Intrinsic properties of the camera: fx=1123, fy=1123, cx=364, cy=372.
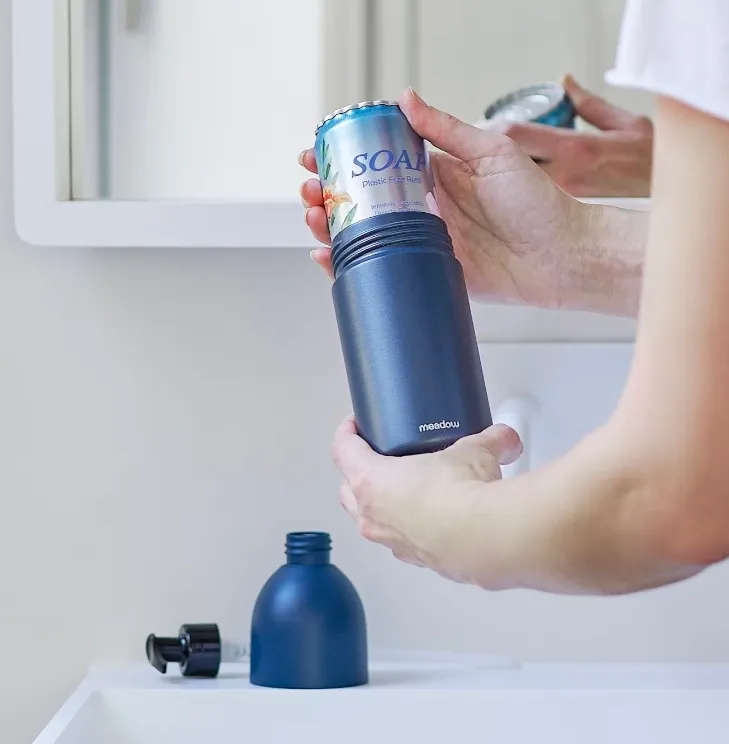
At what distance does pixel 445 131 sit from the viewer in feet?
2.22

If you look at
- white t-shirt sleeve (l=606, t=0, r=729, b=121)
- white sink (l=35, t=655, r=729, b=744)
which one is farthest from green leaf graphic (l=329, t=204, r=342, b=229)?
white sink (l=35, t=655, r=729, b=744)

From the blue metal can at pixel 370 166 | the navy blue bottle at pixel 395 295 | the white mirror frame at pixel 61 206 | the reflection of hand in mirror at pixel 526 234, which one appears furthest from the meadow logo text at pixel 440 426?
the white mirror frame at pixel 61 206

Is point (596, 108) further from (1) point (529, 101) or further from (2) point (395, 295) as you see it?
(2) point (395, 295)

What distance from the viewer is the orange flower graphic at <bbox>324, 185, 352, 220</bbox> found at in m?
0.61

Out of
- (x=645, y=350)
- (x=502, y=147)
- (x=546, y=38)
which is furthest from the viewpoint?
(x=546, y=38)

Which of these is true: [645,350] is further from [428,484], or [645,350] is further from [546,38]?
[546,38]

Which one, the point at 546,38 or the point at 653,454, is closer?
the point at 653,454

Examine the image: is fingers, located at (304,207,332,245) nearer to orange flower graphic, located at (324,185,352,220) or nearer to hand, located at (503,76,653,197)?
orange flower graphic, located at (324,185,352,220)

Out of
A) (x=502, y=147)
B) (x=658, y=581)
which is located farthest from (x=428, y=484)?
(x=502, y=147)

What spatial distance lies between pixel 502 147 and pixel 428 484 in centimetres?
28

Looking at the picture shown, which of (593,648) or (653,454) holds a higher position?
(653,454)

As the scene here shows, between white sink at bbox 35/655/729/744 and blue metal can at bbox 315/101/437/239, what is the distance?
0.36m

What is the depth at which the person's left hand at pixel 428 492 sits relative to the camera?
0.51 metres

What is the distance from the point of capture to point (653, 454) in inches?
16.6
